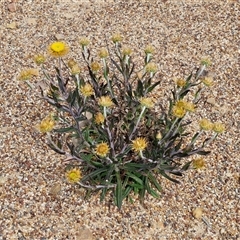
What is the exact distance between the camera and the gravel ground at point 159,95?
274 centimetres

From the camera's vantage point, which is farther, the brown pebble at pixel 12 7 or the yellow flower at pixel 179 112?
the brown pebble at pixel 12 7

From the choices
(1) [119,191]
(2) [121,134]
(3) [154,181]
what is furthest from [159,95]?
(1) [119,191]

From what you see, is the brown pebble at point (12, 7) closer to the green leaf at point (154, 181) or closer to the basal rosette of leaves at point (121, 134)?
the basal rosette of leaves at point (121, 134)

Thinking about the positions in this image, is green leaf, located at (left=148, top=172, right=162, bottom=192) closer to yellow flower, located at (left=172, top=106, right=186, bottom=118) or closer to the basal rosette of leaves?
the basal rosette of leaves

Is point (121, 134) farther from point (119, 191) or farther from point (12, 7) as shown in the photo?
point (12, 7)

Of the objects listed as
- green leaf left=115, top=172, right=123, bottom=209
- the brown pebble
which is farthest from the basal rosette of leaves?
the brown pebble

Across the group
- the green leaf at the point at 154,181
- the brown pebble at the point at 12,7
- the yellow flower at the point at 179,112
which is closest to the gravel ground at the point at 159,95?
the brown pebble at the point at 12,7

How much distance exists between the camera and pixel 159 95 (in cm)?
349

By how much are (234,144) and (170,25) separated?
1.49m

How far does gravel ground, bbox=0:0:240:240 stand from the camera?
2740mm

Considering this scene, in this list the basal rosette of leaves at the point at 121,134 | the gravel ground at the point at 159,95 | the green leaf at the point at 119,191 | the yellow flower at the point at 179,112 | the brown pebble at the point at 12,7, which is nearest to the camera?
the yellow flower at the point at 179,112

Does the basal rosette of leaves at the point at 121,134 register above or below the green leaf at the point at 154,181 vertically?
above

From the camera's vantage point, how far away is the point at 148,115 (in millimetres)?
2840

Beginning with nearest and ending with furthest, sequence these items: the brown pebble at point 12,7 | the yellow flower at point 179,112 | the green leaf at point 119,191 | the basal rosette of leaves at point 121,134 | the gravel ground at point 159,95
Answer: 1. the yellow flower at point 179,112
2. the basal rosette of leaves at point 121,134
3. the green leaf at point 119,191
4. the gravel ground at point 159,95
5. the brown pebble at point 12,7
